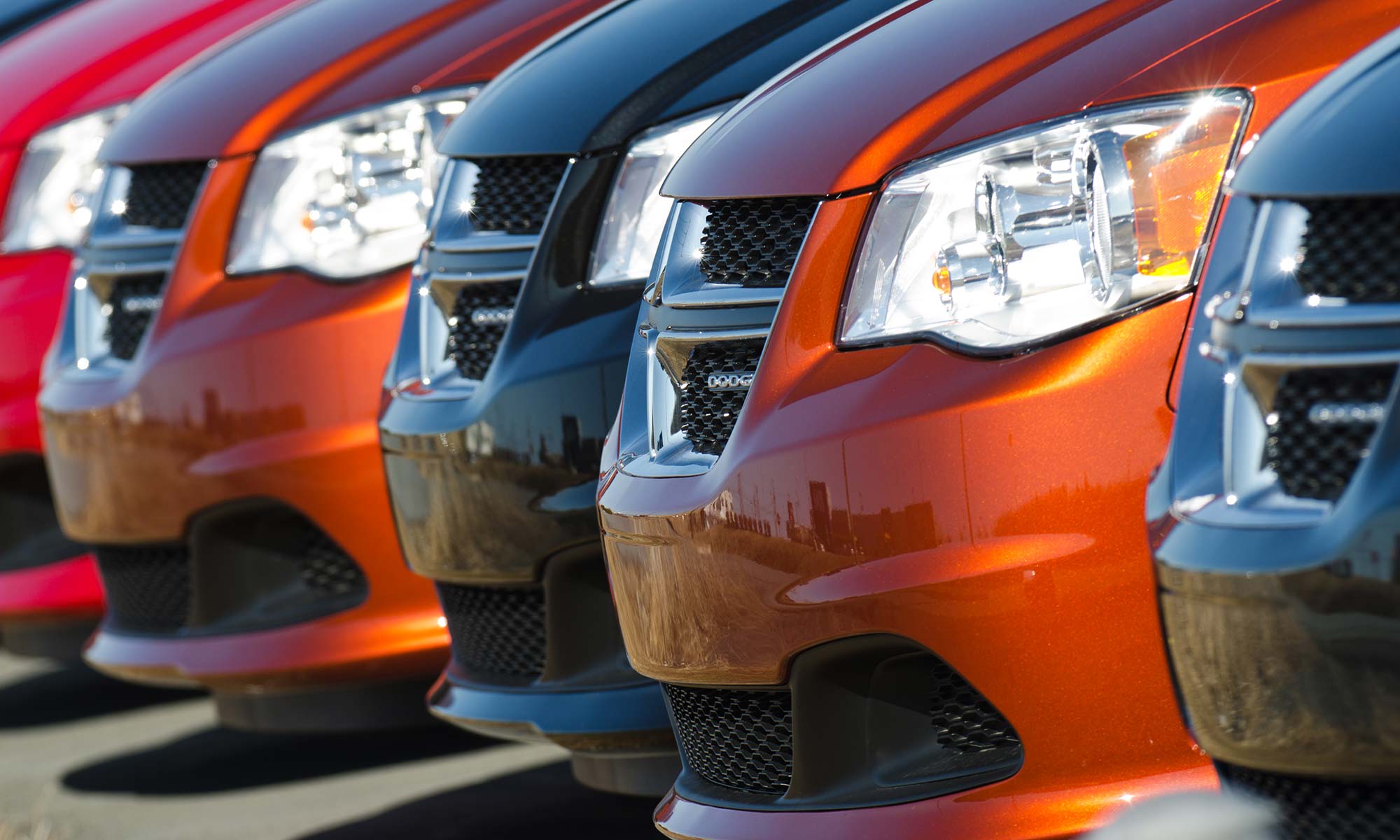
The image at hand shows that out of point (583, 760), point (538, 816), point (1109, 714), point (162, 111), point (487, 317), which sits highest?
point (162, 111)

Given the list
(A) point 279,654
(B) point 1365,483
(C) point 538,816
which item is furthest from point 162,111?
(B) point 1365,483

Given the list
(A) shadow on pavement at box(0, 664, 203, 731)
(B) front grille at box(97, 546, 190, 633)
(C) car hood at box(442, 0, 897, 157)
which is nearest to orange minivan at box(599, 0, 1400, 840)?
(C) car hood at box(442, 0, 897, 157)

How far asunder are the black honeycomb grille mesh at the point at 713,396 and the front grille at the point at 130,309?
1.77 metres

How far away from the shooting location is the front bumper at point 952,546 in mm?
2377

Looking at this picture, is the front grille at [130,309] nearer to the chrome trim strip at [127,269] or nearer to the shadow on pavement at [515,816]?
the chrome trim strip at [127,269]

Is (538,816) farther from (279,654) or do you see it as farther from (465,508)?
(465,508)

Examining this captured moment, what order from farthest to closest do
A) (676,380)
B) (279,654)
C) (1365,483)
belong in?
(279,654) → (676,380) → (1365,483)

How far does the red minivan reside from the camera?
15.9 ft

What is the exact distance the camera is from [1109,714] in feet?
8.04

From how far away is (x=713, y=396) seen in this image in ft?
9.15

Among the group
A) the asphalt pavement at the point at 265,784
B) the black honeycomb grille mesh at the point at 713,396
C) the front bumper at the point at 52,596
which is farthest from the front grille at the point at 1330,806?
the front bumper at the point at 52,596

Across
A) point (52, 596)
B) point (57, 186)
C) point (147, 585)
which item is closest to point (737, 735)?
point (147, 585)

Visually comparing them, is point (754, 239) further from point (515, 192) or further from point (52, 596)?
point (52, 596)

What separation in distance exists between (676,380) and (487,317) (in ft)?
2.31
